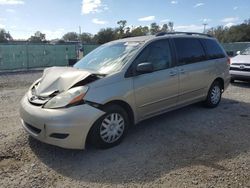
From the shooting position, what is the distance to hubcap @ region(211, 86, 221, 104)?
628cm

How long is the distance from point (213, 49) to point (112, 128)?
3.65m

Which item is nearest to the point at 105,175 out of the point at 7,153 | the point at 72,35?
the point at 7,153

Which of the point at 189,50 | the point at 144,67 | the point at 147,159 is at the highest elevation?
the point at 189,50

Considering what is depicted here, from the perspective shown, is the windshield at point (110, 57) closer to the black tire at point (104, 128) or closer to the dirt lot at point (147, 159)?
the black tire at point (104, 128)

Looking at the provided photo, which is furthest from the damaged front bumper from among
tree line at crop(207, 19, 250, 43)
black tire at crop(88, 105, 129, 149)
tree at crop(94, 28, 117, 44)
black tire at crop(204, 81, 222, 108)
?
tree line at crop(207, 19, 250, 43)

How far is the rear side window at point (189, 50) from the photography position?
5233mm

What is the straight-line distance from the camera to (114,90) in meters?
3.95

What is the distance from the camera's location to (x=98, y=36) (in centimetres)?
6388

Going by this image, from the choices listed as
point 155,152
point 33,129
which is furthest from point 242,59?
point 33,129

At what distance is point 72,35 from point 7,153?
9700cm

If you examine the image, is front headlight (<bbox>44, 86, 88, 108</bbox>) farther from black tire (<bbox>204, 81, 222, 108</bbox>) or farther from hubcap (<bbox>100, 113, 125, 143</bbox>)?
black tire (<bbox>204, 81, 222, 108</bbox>)

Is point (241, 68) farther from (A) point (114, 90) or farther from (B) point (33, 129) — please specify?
(B) point (33, 129)

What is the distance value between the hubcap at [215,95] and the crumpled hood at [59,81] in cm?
355

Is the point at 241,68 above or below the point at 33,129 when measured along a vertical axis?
above
